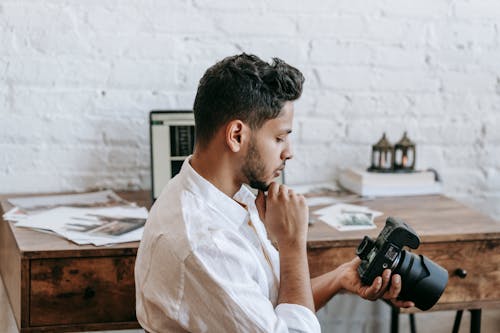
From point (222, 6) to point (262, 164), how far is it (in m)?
1.01

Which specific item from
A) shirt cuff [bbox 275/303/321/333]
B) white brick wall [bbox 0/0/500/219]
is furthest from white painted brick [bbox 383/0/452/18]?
shirt cuff [bbox 275/303/321/333]

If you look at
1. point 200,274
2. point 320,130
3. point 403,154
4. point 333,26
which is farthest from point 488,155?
point 200,274

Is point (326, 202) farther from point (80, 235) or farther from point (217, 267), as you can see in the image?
point (217, 267)

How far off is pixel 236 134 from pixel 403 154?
3.68 ft

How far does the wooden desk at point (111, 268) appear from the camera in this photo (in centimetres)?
172

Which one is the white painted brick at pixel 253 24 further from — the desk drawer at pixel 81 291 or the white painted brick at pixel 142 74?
the desk drawer at pixel 81 291

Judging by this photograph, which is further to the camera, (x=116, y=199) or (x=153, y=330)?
(x=116, y=199)

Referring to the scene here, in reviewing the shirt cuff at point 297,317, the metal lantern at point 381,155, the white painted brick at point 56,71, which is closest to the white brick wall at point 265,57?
the white painted brick at point 56,71

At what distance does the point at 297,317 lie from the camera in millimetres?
1323

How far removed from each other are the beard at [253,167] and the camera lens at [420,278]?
32 cm

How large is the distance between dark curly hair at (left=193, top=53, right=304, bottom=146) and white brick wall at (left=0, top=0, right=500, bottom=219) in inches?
36.4

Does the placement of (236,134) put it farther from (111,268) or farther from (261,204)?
(111,268)

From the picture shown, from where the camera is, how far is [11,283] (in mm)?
1870

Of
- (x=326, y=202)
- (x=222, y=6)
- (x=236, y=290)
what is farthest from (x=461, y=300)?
(x=222, y=6)
